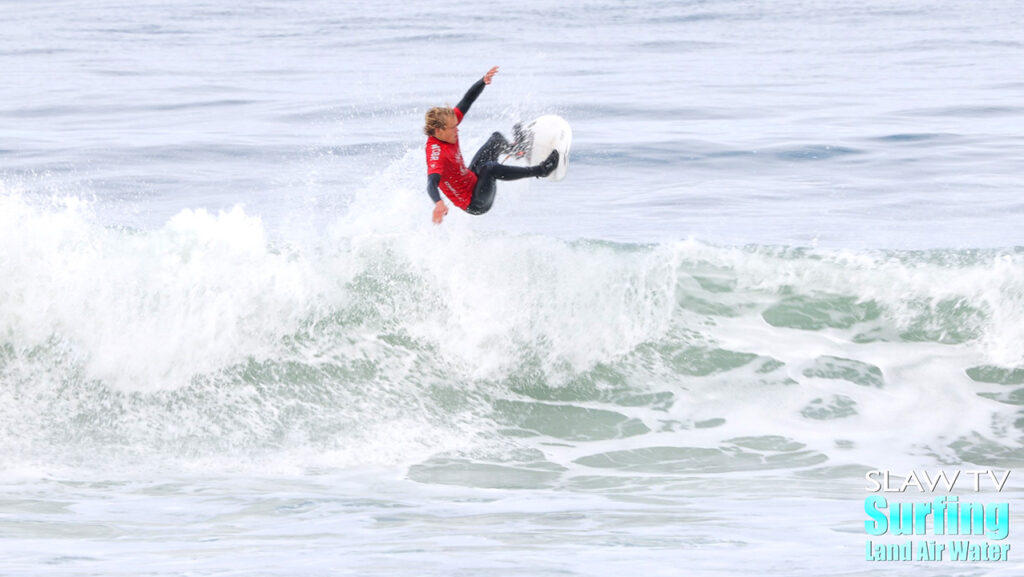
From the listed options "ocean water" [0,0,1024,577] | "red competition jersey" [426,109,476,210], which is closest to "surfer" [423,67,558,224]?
"red competition jersey" [426,109,476,210]

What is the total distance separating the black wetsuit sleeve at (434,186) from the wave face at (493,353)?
5.46 ft

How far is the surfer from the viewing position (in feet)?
26.5

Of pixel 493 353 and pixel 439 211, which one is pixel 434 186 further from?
pixel 493 353

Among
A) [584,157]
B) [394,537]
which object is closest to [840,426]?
[394,537]

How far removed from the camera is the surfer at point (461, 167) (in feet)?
26.5

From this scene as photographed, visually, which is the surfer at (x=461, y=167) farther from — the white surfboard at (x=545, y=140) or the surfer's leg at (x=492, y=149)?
the white surfboard at (x=545, y=140)

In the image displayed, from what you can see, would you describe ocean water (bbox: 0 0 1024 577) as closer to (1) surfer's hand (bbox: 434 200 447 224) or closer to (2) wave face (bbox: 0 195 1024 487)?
(2) wave face (bbox: 0 195 1024 487)

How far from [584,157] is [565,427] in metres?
7.69

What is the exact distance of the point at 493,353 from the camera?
30.6 ft

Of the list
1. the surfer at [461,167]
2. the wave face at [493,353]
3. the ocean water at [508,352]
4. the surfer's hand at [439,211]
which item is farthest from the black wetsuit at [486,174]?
the wave face at [493,353]

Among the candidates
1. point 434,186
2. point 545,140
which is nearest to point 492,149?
point 545,140

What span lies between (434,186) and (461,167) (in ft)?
1.33

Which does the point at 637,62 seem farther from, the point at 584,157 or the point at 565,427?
the point at 565,427

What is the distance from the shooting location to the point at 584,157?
15945mm
